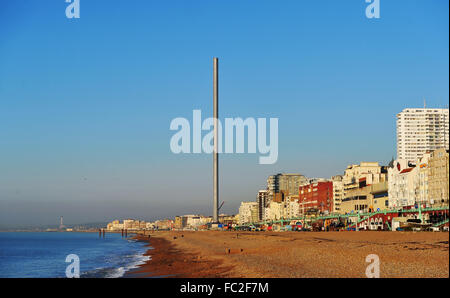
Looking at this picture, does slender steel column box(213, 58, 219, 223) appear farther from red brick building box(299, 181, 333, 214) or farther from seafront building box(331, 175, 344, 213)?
red brick building box(299, 181, 333, 214)

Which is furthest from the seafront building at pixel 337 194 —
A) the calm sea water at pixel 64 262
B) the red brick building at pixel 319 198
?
the calm sea water at pixel 64 262

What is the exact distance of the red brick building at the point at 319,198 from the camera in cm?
17900

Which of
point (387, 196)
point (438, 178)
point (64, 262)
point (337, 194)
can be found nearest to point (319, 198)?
point (337, 194)

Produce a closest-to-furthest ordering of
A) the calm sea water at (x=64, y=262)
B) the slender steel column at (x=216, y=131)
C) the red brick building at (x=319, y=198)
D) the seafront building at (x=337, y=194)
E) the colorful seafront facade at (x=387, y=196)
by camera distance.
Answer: the calm sea water at (x=64, y=262)
the slender steel column at (x=216, y=131)
the colorful seafront facade at (x=387, y=196)
the seafront building at (x=337, y=194)
the red brick building at (x=319, y=198)

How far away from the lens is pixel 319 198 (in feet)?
604

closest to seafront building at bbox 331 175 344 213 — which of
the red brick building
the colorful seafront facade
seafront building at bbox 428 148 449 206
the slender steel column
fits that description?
the colorful seafront facade

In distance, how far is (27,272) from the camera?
42.9 meters

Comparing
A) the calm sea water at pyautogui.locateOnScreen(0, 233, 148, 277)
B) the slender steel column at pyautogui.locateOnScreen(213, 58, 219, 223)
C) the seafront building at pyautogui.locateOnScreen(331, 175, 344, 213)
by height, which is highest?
the slender steel column at pyautogui.locateOnScreen(213, 58, 219, 223)

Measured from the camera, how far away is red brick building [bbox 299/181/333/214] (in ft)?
587

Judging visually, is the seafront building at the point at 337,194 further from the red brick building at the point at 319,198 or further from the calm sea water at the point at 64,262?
the calm sea water at the point at 64,262

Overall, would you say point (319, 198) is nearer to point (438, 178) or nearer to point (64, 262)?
point (438, 178)
